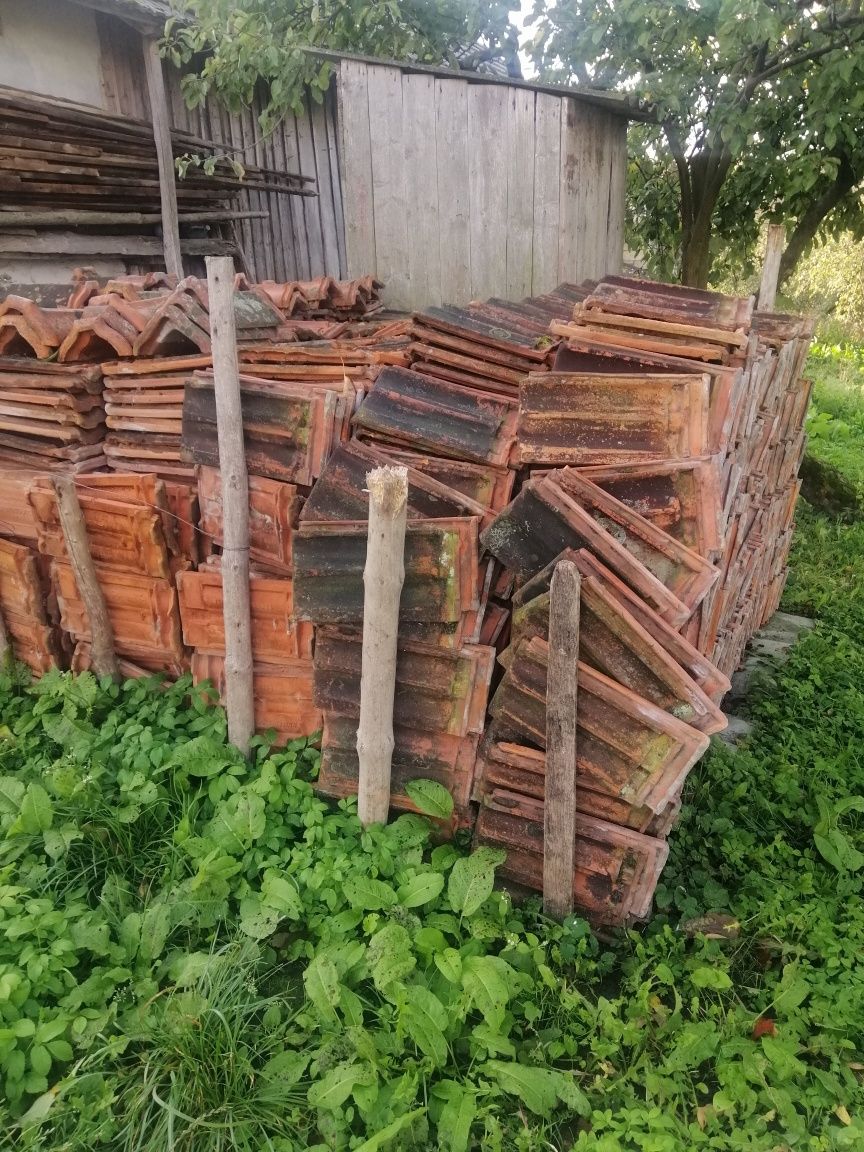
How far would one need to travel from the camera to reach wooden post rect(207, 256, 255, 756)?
3.40 meters

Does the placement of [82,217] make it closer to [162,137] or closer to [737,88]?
[162,137]

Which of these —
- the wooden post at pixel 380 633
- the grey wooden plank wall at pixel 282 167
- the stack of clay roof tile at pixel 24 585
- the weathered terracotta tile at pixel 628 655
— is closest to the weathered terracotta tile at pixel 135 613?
the stack of clay roof tile at pixel 24 585

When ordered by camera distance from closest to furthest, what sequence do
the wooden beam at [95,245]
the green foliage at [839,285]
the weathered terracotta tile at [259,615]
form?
the weathered terracotta tile at [259,615] → the wooden beam at [95,245] → the green foliage at [839,285]

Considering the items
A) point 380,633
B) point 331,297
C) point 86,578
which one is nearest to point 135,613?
point 86,578

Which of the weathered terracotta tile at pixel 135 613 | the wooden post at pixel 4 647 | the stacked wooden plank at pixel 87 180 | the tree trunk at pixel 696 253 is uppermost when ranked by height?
the stacked wooden plank at pixel 87 180

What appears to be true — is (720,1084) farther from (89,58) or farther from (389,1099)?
(89,58)

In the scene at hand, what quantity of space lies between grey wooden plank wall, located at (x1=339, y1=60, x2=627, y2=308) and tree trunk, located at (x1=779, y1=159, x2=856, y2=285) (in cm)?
278

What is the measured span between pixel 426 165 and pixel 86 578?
3.80 metres

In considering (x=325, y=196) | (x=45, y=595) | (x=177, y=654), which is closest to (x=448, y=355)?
(x=177, y=654)

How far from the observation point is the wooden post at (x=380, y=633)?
287 centimetres

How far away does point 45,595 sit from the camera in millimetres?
4488

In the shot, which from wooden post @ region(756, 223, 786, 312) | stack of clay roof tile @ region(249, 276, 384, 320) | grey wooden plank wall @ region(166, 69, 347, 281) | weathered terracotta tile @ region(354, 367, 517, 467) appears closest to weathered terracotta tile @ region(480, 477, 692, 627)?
weathered terracotta tile @ region(354, 367, 517, 467)

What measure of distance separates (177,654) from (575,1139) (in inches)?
116

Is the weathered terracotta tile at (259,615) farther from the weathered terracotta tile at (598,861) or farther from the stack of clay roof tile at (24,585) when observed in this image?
the weathered terracotta tile at (598,861)
